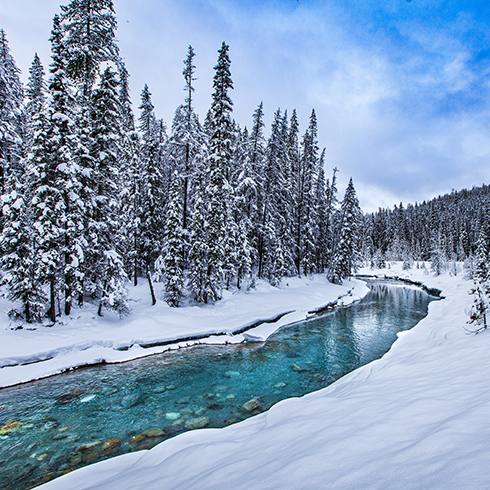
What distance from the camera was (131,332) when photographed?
50.7 feet

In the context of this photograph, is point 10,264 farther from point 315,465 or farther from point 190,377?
point 315,465

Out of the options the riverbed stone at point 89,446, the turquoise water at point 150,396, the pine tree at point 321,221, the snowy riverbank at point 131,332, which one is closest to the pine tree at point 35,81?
the snowy riverbank at point 131,332

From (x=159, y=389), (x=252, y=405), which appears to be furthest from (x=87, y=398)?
(x=252, y=405)

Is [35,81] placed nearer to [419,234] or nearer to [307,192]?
[307,192]

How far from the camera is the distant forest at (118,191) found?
14711 millimetres

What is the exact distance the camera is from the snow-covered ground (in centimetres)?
266

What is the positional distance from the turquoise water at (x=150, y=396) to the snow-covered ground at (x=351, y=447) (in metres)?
2.05

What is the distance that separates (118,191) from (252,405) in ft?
54.4

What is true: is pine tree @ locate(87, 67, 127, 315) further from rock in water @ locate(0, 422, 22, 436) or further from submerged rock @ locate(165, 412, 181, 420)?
submerged rock @ locate(165, 412, 181, 420)

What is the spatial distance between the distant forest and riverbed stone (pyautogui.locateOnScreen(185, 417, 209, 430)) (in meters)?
10.6

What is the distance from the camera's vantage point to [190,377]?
11383 millimetres

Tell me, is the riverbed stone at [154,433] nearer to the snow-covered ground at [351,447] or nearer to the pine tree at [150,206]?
the snow-covered ground at [351,447]

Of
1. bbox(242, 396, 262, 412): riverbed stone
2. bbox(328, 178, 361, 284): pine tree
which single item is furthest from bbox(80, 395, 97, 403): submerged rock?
bbox(328, 178, 361, 284): pine tree

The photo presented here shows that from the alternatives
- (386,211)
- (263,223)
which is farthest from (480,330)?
(386,211)
